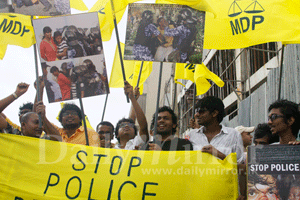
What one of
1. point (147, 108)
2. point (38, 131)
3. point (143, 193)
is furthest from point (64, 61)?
point (147, 108)

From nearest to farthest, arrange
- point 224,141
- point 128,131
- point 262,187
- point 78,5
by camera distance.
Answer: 1. point 262,187
2. point 224,141
3. point 128,131
4. point 78,5

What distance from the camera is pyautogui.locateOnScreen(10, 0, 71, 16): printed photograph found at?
4.76 meters

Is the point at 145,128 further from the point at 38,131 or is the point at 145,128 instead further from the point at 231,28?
the point at 231,28

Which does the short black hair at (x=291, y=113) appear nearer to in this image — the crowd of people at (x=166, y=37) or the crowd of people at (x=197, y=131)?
the crowd of people at (x=197, y=131)

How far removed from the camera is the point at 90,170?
12.8 feet

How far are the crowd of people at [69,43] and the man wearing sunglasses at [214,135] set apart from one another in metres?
1.47

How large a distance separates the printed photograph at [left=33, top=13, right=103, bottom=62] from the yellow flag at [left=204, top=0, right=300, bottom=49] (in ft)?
5.63

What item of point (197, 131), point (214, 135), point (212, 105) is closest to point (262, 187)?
point (214, 135)

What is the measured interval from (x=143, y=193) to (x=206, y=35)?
8.85 feet

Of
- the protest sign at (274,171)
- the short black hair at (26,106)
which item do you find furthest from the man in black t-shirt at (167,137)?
the short black hair at (26,106)

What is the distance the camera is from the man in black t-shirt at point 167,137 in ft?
13.3

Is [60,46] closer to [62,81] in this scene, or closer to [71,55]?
[71,55]

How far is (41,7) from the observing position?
15.8 ft

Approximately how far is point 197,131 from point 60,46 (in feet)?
6.37
